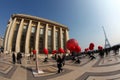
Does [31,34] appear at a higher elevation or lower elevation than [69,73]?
higher

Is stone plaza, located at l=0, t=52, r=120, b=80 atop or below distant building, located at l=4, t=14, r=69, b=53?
below

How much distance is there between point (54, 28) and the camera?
69.3 m

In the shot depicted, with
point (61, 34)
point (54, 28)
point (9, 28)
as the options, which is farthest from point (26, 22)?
point (61, 34)

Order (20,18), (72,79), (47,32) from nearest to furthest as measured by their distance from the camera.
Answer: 1. (72,79)
2. (20,18)
3. (47,32)

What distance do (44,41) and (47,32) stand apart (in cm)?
519

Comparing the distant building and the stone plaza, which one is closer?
the stone plaza

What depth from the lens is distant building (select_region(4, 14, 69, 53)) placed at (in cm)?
5812

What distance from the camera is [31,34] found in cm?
6425

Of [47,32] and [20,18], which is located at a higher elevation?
[20,18]

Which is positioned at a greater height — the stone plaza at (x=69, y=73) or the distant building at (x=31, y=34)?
the distant building at (x=31, y=34)

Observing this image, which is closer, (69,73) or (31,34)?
(69,73)

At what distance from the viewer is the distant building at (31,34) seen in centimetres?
5812

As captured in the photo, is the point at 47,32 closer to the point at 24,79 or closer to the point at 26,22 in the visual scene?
the point at 26,22

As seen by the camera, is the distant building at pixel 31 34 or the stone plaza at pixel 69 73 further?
the distant building at pixel 31 34
